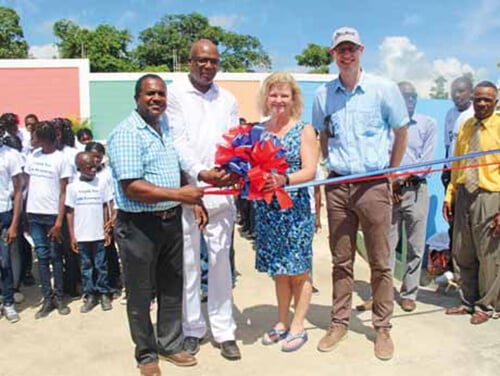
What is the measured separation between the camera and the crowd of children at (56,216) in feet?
14.9

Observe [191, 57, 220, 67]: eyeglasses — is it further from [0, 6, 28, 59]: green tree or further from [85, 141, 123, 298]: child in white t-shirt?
[0, 6, 28, 59]: green tree

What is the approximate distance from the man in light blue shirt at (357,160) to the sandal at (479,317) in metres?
0.96

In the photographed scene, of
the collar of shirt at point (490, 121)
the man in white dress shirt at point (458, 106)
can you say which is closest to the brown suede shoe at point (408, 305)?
the collar of shirt at point (490, 121)

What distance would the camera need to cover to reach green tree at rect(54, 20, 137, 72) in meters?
42.2

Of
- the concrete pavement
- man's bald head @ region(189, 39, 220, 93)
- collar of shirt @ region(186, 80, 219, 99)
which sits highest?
man's bald head @ region(189, 39, 220, 93)

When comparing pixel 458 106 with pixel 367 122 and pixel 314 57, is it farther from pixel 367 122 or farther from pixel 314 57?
pixel 314 57

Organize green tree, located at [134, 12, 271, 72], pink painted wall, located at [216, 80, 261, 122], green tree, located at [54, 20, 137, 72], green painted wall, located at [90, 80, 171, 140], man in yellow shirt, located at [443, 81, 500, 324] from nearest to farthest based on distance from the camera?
man in yellow shirt, located at [443, 81, 500, 324], green painted wall, located at [90, 80, 171, 140], pink painted wall, located at [216, 80, 261, 122], green tree, located at [54, 20, 137, 72], green tree, located at [134, 12, 271, 72]

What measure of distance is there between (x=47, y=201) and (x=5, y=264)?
669 mm

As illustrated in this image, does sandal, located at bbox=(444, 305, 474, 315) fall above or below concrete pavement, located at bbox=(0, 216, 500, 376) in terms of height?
above

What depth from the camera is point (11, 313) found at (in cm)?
450

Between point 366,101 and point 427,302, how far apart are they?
2288 mm

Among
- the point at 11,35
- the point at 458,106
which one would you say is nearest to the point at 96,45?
the point at 11,35

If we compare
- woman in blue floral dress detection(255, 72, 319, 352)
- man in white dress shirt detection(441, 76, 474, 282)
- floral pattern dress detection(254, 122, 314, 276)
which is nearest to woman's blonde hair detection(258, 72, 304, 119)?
woman in blue floral dress detection(255, 72, 319, 352)

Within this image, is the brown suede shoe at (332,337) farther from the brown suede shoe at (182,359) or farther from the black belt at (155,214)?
the black belt at (155,214)
